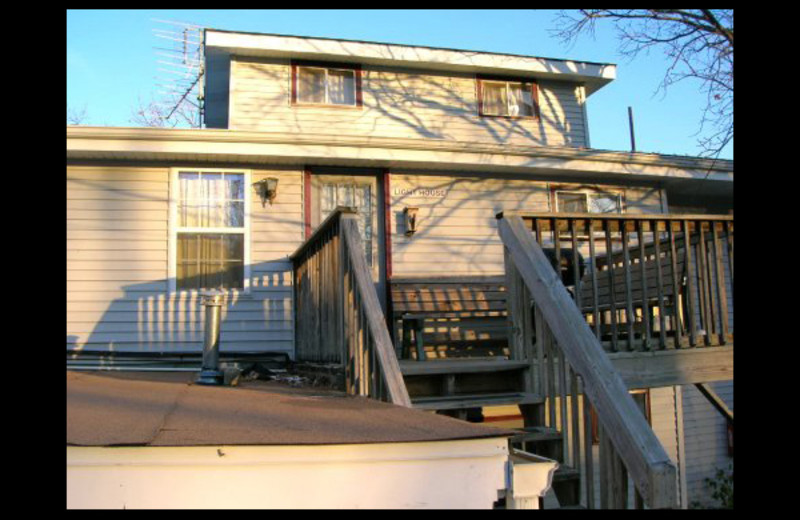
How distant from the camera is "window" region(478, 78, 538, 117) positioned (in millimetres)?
9211

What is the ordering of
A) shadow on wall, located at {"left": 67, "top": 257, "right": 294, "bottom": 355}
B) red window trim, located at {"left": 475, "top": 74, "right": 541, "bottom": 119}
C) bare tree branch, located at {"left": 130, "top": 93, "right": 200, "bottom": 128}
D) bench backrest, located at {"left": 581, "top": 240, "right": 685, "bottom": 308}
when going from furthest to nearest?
bare tree branch, located at {"left": 130, "top": 93, "right": 200, "bottom": 128} < red window trim, located at {"left": 475, "top": 74, "right": 541, "bottom": 119} < shadow on wall, located at {"left": 67, "top": 257, "right": 294, "bottom": 355} < bench backrest, located at {"left": 581, "top": 240, "right": 685, "bottom": 308}

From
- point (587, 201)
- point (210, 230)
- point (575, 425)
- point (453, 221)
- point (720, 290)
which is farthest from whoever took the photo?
point (587, 201)

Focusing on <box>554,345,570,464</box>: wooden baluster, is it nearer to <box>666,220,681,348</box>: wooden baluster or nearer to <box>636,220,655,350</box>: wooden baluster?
<box>636,220,655,350</box>: wooden baluster

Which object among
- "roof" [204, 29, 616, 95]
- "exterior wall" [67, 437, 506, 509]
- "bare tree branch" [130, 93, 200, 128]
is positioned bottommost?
"exterior wall" [67, 437, 506, 509]

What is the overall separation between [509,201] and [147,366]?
466 centimetres

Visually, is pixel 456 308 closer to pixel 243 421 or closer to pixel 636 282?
pixel 636 282

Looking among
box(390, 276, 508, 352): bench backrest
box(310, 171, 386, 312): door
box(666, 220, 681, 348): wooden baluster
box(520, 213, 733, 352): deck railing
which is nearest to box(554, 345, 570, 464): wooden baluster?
box(520, 213, 733, 352): deck railing

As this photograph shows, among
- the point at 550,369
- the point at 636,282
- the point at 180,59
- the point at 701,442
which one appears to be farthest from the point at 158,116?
the point at 550,369

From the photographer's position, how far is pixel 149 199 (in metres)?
7.09

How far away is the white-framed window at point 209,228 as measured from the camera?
711cm

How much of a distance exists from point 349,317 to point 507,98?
621cm

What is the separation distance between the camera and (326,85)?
865 centimetres

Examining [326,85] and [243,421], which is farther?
[326,85]

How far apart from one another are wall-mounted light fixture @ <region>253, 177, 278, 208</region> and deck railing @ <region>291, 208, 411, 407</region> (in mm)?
1735
